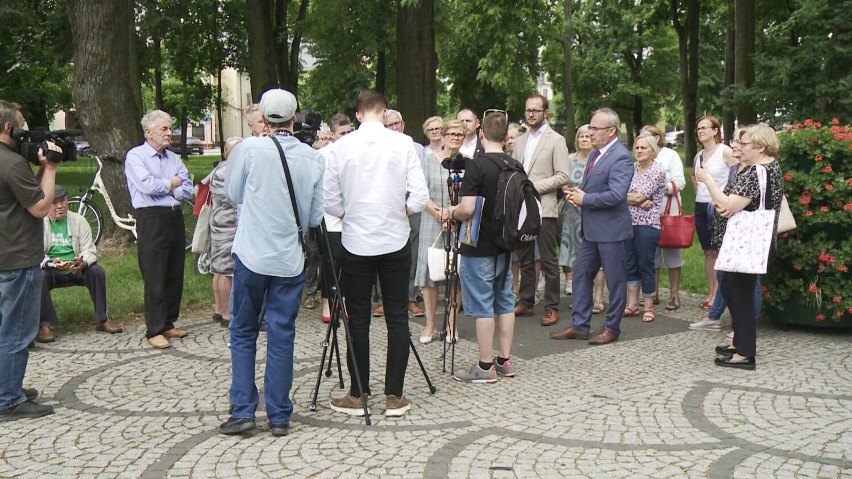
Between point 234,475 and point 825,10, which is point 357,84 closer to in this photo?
point 825,10

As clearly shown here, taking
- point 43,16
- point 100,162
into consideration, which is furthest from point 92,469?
point 43,16

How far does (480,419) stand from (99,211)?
10.4 metres

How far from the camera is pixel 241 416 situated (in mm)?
5402

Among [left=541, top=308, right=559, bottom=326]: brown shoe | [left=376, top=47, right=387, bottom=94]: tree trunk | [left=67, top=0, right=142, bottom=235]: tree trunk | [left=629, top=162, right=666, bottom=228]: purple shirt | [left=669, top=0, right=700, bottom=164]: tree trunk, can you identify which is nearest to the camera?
[left=541, top=308, right=559, bottom=326]: brown shoe

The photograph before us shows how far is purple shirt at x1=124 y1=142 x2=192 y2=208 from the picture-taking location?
25.5 ft

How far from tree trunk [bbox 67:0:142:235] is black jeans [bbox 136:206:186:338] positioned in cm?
520

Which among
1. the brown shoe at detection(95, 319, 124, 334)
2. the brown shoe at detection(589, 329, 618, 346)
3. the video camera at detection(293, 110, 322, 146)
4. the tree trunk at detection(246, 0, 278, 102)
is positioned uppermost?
the tree trunk at detection(246, 0, 278, 102)

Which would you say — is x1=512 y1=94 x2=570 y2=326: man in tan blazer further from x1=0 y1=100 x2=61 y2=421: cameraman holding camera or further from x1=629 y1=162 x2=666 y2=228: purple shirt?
x1=0 y1=100 x2=61 y2=421: cameraman holding camera

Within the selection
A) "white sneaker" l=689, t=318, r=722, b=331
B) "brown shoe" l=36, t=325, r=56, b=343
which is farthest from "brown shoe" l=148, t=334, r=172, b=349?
"white sneaker" l=689, t=318, r=722, b=331

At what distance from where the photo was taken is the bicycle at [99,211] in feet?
42.5

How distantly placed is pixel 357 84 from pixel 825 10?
35881mm

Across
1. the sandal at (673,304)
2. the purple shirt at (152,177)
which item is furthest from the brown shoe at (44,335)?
the sandal at (673,304)

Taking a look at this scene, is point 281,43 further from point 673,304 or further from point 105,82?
point 673,304

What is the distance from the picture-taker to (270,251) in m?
5.33
